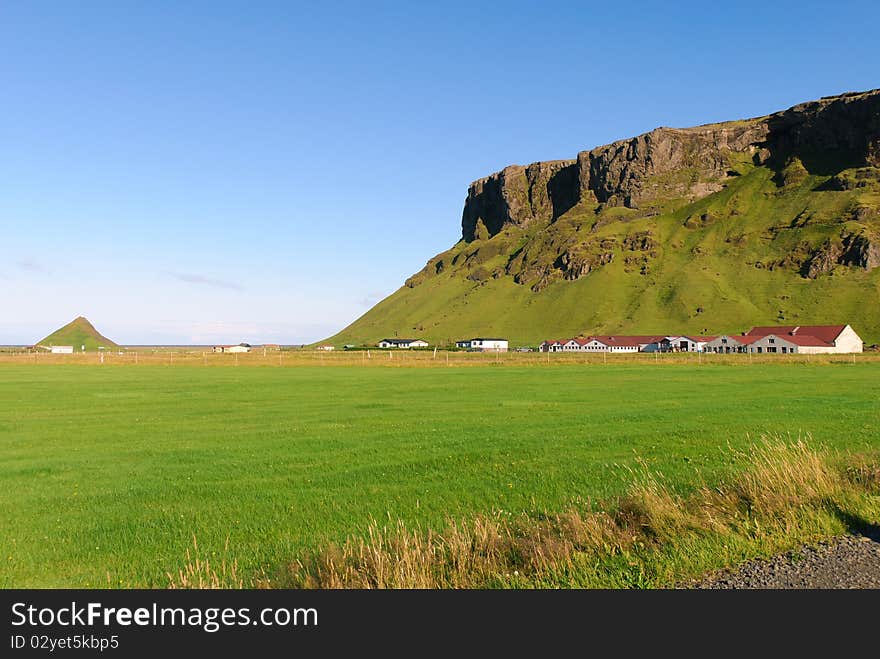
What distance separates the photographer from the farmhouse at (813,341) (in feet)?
520

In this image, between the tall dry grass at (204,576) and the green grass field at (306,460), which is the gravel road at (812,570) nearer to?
the green grass field at (306,460)

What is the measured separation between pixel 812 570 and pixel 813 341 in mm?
173951

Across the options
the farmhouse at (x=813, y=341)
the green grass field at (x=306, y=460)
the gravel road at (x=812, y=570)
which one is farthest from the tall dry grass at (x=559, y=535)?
the farmhouse at (x=813, y=341)

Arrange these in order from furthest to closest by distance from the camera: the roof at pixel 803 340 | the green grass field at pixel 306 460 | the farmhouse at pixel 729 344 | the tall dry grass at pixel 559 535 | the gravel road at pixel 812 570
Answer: the farmhouse at pixel 729 344 → the roof at pixel 803 340 → the green grass field at pixel 306 460 → the tall dry grass at pixel 559 535 → the gravel road at pixel 812 570

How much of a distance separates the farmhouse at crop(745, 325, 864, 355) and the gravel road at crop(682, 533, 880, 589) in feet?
548

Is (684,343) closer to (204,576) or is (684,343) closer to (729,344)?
(729,344)

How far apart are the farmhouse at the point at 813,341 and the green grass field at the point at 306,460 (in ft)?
435

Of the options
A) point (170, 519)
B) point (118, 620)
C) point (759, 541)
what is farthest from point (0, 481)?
point (759, 541)

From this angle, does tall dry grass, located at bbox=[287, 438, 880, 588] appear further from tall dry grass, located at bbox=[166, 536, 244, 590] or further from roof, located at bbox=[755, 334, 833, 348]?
roof, located at bbox=[755, 334, 833, 348]

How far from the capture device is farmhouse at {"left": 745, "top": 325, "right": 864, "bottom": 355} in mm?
158500

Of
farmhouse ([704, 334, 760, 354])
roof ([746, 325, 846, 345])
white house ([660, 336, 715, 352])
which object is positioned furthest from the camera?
white house ([660, 336, 715, 352])

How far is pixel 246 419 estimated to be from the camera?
3052cm

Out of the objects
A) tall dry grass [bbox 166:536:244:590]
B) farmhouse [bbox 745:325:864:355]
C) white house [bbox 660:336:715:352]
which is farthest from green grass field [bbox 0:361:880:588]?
white house [bbox 660:336:715:352]

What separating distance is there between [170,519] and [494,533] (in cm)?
693
